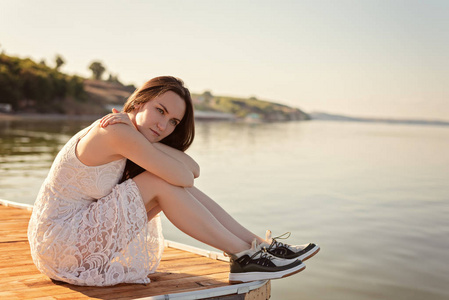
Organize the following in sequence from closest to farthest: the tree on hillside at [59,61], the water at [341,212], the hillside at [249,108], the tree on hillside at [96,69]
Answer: the water at [341,212]
the tree on hillside at [59,61]
the tree on hillside at [96,69]
the hillside at [249,108]

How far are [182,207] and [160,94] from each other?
0.66m

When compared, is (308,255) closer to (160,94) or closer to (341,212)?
(160,94)

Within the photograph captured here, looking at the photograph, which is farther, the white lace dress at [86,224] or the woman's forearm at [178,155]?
the woman's forearm at [178,155]

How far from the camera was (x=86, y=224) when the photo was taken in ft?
8.75

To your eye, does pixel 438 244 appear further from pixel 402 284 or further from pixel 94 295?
pixel 94 295

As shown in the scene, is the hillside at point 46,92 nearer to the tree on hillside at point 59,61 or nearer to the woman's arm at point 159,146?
the tree on hillside at point 59,61

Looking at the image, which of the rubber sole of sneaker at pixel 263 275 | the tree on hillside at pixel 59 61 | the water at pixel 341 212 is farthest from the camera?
the tree on hillside at pixel 59 61

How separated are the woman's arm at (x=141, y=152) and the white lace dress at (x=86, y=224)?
0.45ft

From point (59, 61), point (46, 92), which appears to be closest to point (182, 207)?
point (46, 92)

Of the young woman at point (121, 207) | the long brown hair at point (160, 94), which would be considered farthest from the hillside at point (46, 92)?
the young woman at point (121, 207)

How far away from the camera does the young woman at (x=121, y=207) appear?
8.77 ft

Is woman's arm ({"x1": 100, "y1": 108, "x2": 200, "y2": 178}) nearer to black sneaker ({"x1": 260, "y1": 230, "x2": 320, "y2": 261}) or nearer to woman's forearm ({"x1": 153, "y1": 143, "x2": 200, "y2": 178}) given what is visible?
woman's forearm ({"x1": 153, "y1": 143, "x2": 200, "y2": 178})

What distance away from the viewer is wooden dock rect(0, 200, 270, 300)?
2641 millimetres

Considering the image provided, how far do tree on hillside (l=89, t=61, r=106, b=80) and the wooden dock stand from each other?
11191 centimetres
